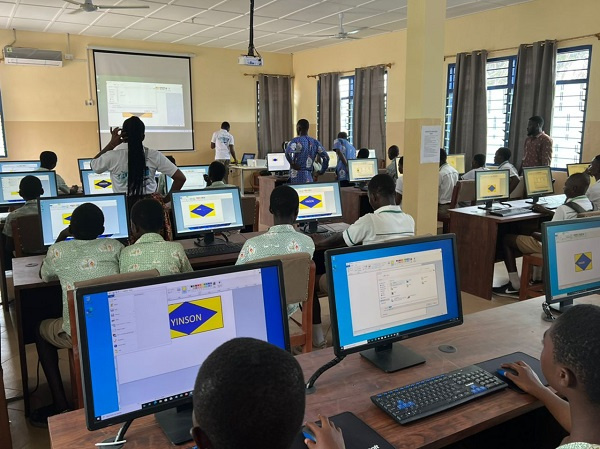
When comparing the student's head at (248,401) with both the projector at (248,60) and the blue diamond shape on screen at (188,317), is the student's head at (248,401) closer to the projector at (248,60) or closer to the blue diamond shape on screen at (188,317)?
the blue diamond shape on screen at (188,317)

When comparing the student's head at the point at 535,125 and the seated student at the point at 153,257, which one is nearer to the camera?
the seated student at the point at 153,257

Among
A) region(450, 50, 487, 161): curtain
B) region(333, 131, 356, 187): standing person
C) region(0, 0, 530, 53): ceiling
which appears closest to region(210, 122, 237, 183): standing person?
region(0, 0, 530, 53): ceiling

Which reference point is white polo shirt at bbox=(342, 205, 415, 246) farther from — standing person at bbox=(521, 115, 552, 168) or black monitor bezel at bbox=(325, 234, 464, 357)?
standing person at bbox=(521, 115, 552, 168)

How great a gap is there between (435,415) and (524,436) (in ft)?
2.78

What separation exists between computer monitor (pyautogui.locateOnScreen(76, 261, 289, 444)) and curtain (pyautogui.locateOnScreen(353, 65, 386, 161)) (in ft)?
25.6

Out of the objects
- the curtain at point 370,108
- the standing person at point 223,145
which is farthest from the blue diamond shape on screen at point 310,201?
the standing person at point 223,145

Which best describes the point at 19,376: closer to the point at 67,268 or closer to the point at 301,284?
the point at 67,268

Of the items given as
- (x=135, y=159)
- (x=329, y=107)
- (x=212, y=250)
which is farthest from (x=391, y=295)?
(x=329, y=107)

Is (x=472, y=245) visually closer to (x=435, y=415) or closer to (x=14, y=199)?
(x=435, y=415)

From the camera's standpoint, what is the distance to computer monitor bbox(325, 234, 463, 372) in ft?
4.82

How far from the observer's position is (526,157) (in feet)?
20.3

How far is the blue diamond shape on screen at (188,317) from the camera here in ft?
4.00

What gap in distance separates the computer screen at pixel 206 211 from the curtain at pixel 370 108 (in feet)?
18.8

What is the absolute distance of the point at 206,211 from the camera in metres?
3.49
